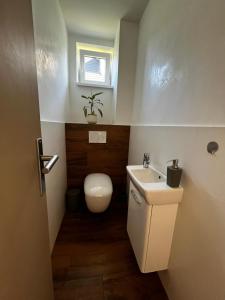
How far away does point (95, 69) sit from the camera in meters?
2.29

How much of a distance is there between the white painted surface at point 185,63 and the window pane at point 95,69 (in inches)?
39.4

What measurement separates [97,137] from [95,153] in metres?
0.23

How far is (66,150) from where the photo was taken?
189cm

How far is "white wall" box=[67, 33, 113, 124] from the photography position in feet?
6.72

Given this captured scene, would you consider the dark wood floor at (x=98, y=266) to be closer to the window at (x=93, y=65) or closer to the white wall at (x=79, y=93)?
the white wall at (x=79, y=93)

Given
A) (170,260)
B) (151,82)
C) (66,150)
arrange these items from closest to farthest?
(170,260) < (151,82) < (66,150)

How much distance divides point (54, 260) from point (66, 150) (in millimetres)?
1162

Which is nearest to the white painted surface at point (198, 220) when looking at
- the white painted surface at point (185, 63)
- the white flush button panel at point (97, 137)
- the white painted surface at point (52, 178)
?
the white painted surface at point (185, 63)

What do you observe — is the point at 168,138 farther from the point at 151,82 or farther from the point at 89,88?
the point at 89,88

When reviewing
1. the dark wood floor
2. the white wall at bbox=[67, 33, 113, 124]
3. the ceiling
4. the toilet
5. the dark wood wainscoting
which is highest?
the ceiling

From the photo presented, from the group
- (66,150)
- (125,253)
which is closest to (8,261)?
(125,253)

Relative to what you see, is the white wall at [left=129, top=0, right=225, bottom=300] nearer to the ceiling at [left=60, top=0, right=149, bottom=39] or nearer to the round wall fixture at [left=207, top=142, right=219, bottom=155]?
the round wall fixture at [left=207, top=142, right=219, bottom=155]

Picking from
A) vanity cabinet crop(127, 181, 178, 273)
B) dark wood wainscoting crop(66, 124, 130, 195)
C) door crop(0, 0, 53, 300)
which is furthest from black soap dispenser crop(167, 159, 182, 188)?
dark wood wainscoting crop(66, 124, 130, 195)

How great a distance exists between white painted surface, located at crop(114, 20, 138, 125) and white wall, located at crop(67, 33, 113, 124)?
1.29 ft
